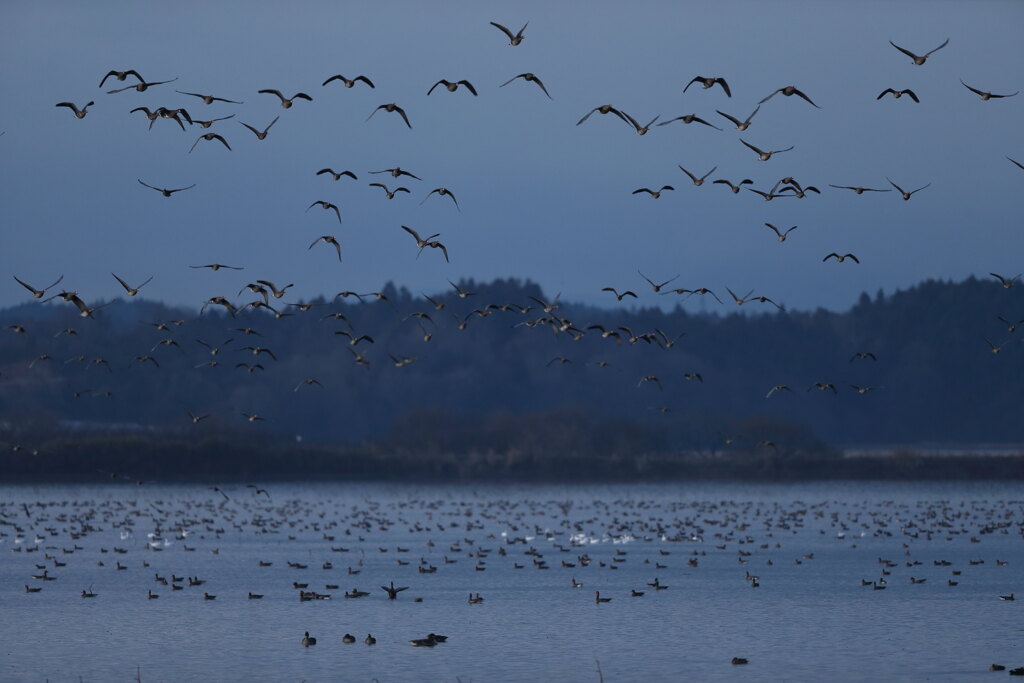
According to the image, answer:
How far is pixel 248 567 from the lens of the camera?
68.8m

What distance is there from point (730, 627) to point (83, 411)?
14919cm

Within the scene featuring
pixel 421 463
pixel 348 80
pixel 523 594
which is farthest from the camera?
pixel 421 463

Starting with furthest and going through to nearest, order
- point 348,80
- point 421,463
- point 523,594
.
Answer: point 421,463, point 523,594, point 348,80

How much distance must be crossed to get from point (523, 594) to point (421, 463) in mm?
88121

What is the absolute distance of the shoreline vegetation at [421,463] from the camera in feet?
424

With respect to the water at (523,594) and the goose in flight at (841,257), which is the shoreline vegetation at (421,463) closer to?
the water at (523,594)

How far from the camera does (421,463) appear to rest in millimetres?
145125

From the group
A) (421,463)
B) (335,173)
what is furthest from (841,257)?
(421,463)

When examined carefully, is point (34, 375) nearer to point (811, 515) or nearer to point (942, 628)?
point (811, 515)

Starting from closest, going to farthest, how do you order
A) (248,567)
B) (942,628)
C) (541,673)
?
1. (541,673)
2. (942,628)
3. (248,567)

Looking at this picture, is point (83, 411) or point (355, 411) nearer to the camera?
point (83, 411)

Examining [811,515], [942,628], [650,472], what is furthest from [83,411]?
[942,628]

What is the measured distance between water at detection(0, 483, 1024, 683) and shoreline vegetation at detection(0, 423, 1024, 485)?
1939cm

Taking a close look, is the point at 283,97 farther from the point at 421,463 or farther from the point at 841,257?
the point at 421,463
